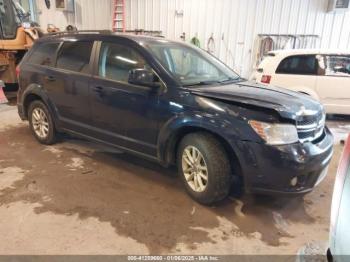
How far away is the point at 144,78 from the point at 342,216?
2003 mm

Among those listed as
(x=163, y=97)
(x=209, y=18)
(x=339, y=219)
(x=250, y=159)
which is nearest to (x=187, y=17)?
(x=209, y=18)

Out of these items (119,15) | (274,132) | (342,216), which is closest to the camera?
(342,216)

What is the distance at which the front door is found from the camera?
2.98 m

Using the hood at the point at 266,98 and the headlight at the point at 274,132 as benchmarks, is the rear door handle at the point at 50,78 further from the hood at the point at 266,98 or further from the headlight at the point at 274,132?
the headlight at the point at 274,132

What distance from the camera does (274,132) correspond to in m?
2.35

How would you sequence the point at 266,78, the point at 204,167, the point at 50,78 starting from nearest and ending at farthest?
the point at 204,167 → the point at 50,78 → the point at 266,78

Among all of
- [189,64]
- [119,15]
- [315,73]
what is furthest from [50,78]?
[119,15]

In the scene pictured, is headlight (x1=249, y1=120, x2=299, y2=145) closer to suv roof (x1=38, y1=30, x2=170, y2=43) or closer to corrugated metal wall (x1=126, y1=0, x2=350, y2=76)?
suv roof (x1=38, y1=30, x2=170, y2=43)

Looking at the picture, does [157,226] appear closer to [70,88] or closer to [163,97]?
[163,97]

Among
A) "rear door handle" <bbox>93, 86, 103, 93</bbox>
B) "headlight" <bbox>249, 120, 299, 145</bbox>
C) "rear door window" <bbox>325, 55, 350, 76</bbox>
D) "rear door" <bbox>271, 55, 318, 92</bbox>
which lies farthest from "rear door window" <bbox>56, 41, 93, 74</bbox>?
"rear door window" <bbox>325, 55, 350, 76</bbox>

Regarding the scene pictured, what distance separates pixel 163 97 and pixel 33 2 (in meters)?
8.91

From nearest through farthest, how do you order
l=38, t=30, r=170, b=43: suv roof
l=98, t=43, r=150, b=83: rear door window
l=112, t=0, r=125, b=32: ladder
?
l=98, t=43, r=150, b=83: rear door window < l=38, t=30, r=170, b=43: suv roof < l=112, t=0, r=125, b=32: ladder

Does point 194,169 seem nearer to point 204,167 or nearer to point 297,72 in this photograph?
point 204,167

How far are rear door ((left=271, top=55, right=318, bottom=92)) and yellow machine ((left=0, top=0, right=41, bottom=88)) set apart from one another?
20.0 ft
